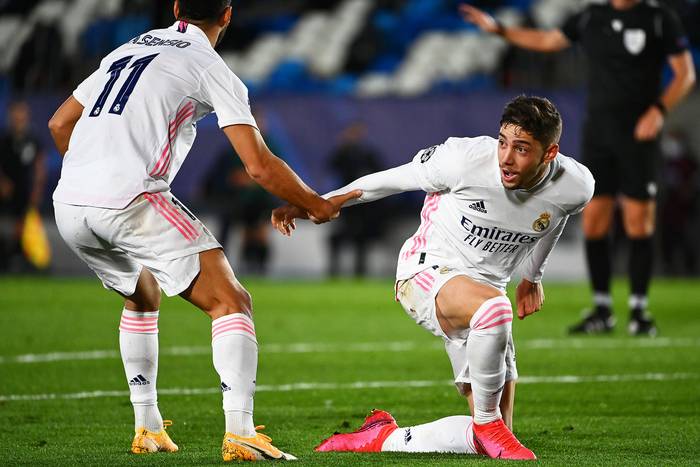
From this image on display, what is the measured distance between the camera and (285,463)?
4660mm

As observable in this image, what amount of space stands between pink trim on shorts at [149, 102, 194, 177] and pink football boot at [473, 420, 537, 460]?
1.58m

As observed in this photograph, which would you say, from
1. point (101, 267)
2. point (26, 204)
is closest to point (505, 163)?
point (101, 267)

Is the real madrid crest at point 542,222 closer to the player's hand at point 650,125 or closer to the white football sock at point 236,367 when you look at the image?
the white football sock at point 236,367

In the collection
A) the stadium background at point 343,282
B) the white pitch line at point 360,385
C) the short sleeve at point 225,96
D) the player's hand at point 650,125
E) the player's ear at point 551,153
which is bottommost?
the stadium background at point 343,282

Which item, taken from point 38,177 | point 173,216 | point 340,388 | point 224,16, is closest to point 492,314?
point 173,216

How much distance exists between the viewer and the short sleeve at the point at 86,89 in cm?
514

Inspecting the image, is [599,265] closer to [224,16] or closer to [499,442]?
[499,442]

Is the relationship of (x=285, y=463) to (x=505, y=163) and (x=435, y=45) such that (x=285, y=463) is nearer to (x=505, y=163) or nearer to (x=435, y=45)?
(x=505, y=163)

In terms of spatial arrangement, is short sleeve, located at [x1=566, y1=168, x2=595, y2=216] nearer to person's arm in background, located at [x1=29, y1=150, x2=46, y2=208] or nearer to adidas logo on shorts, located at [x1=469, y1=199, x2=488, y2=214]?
adidas logo on shorts, located at [x1=469, y1=199, x2=488, y2=214]

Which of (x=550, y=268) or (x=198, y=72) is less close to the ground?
(x=198, y=72)

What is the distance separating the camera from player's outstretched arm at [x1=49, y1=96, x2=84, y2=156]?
208 inches

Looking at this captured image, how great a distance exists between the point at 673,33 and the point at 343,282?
25.8 ft

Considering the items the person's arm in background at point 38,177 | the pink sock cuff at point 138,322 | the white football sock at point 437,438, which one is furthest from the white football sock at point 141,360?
the person's arm in background at point 38,177

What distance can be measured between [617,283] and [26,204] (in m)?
8.12
